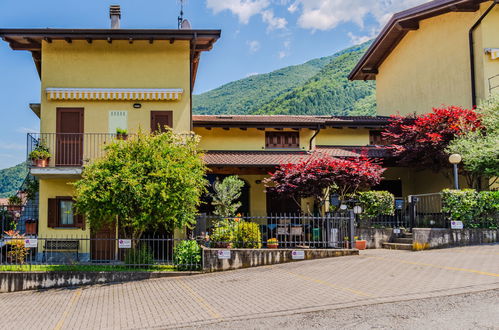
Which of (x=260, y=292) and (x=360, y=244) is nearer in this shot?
(x=260, y=292)

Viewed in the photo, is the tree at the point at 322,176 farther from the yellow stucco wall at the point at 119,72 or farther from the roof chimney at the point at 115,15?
the roof chimney at the point at 115,15

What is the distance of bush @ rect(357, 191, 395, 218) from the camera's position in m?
17.5

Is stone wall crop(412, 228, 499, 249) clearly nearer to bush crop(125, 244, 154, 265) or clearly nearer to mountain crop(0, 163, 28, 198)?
bush crop(125, 244, 154, 265)

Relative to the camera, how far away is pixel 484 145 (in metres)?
16.8

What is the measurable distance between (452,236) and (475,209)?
3.81 ft

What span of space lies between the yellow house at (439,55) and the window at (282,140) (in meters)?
7.24

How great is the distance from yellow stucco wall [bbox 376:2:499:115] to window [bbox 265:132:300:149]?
7.19m

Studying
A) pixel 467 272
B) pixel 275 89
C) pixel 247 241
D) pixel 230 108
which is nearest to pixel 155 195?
pixel 247 241

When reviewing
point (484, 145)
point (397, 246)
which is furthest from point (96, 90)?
point (484, 145)

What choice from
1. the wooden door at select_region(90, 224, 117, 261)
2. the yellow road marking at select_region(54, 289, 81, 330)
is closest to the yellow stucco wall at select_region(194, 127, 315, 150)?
the wooden door at select_region(90, 224, 117, 261)

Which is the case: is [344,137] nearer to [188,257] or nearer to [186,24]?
[186,24]

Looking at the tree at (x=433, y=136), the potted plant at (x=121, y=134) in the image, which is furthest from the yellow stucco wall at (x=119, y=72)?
the tree at (x=433, y=136)

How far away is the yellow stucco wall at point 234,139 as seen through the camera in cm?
2112

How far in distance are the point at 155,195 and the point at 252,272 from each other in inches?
136
